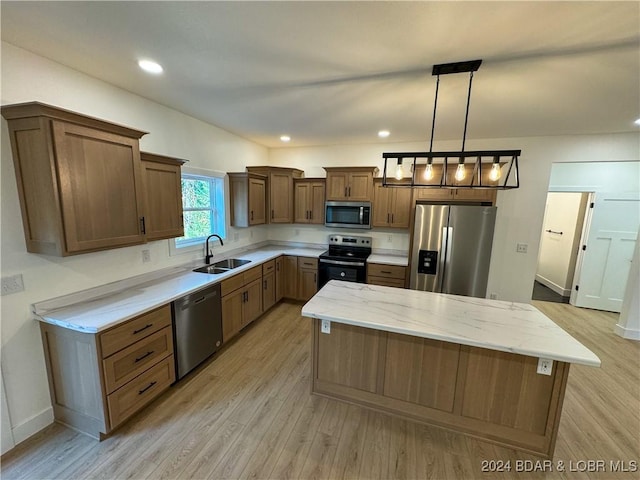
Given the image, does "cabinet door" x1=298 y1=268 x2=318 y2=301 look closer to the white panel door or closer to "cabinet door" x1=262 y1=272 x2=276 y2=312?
"cabinet door" x1=262 y1=272 x2=276 y2=312

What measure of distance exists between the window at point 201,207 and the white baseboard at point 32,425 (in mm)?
1671

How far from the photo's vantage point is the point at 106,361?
1.75 metres

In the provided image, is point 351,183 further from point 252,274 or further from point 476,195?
point 252,274

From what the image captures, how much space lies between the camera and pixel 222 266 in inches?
139

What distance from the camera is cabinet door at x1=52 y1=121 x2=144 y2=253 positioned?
66.7 inches

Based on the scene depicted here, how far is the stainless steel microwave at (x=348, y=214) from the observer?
13.5 ft

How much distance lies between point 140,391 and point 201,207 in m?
2.18

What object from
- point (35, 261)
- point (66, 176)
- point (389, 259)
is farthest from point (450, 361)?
point (35, 261)

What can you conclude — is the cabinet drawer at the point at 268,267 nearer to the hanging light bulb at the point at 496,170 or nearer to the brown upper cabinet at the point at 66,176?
the brown upper cabinet at the point at 66,176

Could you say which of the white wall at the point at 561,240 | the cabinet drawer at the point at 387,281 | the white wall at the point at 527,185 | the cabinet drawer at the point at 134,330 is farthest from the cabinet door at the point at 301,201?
the white wall at the point at 561,240

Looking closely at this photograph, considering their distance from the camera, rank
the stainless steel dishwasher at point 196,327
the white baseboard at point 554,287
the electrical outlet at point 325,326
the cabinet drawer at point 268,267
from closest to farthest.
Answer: the electrical outlet at point 325,326, the stainless steel dishwasher at point 196,327, the cabinet drawer at point 268,267, the white baseboard at point 554,287

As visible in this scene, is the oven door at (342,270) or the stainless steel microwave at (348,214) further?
the stainless steel microwave at (348,214)

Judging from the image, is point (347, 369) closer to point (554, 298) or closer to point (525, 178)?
Answer: point (525, 178)

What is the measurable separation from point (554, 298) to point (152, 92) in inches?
277
